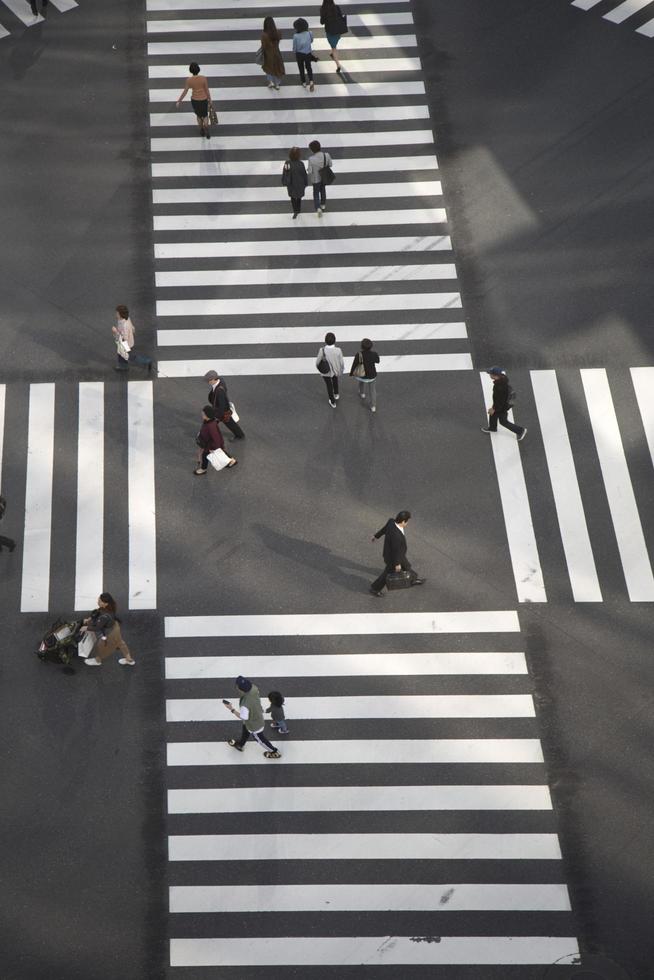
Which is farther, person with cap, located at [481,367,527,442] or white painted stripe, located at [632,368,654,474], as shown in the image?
white painted stripe, located at [632,368,654,474]

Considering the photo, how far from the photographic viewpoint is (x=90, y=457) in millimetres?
21391

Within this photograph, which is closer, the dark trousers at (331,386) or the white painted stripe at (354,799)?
the white painted stripe at (354,799)

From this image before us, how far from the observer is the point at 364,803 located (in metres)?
17.9

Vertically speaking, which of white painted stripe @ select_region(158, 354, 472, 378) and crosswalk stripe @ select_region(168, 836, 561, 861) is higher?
white painted stripe @ select_region(158, 354, 472, 378)

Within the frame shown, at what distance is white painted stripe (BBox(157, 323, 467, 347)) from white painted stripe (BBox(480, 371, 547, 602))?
149 centimetres

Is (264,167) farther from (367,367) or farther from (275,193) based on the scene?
(367,367)

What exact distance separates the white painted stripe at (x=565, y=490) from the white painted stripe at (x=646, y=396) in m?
1.47

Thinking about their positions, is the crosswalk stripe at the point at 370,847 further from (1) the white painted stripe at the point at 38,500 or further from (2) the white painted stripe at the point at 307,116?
(2) the white painted stripe at the point at 307,116

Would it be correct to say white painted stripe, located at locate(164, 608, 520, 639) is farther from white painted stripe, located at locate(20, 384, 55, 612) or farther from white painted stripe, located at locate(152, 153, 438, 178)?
white painted stripe, located at locate(152, 153, 438, 178)

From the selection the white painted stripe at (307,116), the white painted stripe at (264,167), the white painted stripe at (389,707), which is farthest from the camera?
the white painted stripe at (307,116)

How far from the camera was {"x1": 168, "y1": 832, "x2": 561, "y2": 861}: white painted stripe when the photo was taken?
17.5 m

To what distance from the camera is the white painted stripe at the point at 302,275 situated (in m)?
23.5

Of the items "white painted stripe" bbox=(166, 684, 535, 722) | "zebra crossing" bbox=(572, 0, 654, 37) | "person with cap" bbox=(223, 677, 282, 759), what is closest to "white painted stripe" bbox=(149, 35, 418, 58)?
"zebra crossing" bbox=(572, 0, 654, 37)

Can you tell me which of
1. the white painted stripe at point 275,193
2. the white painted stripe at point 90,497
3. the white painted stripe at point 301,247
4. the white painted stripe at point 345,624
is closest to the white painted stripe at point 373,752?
the white painted stripe at point 345,624
